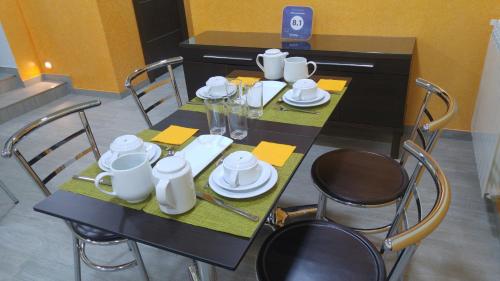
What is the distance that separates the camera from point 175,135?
1.38m

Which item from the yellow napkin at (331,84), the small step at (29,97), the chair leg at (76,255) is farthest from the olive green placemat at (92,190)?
the small step at (29,97)

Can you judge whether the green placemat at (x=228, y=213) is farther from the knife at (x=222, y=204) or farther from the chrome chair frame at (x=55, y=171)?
the chrome chair frame at (x=55, y=171)

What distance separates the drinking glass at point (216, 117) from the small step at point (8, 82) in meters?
3.09

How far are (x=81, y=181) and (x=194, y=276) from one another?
22.4 inches

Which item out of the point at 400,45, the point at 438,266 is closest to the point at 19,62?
the point at 400,45

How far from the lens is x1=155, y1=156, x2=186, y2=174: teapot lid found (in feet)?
3.10

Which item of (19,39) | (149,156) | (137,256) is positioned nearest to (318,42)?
(149,156)

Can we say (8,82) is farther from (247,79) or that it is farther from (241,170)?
(241,170)

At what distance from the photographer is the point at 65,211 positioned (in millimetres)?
1046

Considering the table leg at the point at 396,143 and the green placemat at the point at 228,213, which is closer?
the green placemat at the point at 228,213

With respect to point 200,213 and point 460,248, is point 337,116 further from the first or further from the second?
point 200,213

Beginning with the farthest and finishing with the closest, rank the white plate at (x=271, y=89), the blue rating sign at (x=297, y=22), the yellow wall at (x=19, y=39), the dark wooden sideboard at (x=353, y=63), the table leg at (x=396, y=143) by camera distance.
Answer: the yellow wall at (x=19, y=39)
the blue rating sign at (x=297, y=22)
the table leg at (x=396, y=143)
the dark wooden sideboard at (x=353, y=63)
the white plate at (x=271, y=89)

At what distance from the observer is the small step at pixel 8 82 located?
359 centimetres

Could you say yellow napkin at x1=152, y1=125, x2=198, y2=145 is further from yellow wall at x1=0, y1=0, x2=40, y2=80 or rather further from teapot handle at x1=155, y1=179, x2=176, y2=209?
yellow wall at x1=0, y1=0, x2=40, y2=80
